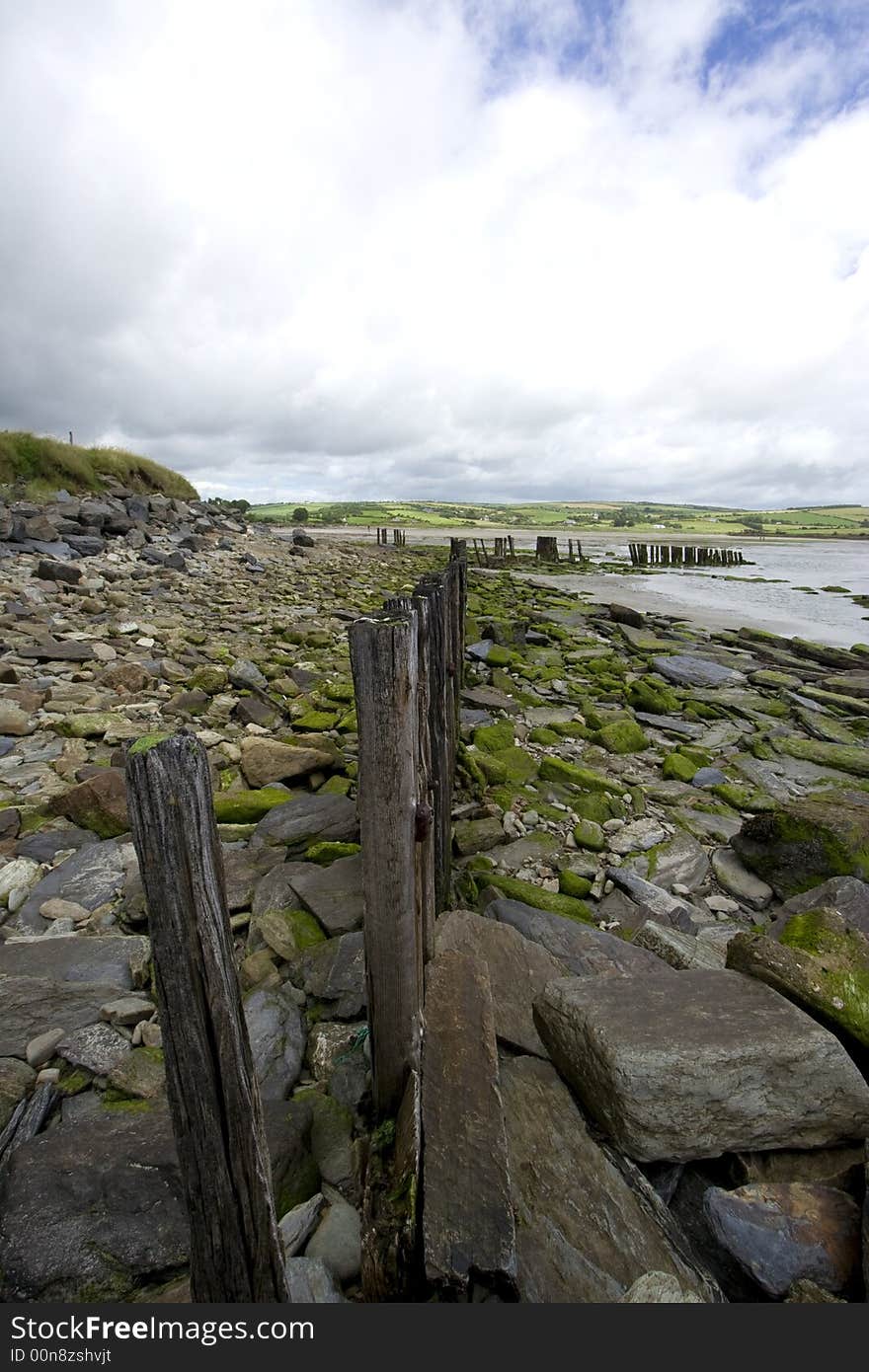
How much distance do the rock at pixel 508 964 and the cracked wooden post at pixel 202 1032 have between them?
1449 mm

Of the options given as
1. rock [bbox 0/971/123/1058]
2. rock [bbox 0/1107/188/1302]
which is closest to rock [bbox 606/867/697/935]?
rock [bbox 0/1107/188/1302]


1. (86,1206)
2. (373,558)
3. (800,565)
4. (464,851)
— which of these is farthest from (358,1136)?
(800,565)

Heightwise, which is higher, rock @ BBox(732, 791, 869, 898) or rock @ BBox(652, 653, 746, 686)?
rock @ BBox(652, 653, 746, 686)

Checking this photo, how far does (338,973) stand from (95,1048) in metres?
1.23

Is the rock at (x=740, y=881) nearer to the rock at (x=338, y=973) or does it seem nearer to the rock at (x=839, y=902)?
the rock at (x=839, y=902)

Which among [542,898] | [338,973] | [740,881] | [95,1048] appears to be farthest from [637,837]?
[95,1048]

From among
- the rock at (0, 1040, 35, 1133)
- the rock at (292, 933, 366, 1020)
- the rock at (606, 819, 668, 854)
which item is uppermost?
the rock at (0, 1040, 35, 1133)

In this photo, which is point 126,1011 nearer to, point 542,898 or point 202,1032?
point 202,1032

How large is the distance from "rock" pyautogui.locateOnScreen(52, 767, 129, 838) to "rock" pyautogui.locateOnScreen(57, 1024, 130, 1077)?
2.04m

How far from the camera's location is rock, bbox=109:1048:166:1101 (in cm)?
273

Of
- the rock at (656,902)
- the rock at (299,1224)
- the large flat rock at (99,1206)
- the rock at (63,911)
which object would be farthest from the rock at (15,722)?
the rock at (656,902)

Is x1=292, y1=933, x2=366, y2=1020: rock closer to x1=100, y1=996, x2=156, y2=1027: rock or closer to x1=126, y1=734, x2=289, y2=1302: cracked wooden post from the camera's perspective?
x1=100, y1=996, x2=156, y2=1027: rock

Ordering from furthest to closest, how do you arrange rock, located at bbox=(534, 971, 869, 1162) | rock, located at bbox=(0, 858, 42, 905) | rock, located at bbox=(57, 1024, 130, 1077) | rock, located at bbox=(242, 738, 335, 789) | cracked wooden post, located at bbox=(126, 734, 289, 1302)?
rock, located at bbox=(242, 738, 335, 789), rock, located at bbox=(0, 858, 42, 905), rock, located at bbox=(57, 1024, 130, 1077), rock, located at bbox=(534, 971, 869, 1162), cracked wooden post, located at bbox=(126, 734, 289, 1302)

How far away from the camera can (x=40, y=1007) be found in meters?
3.15
